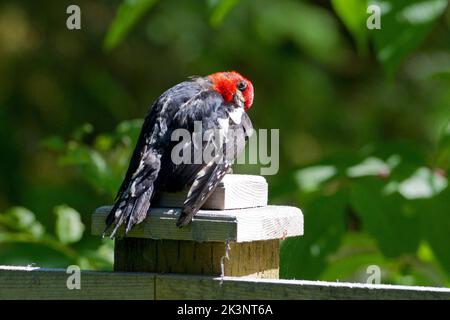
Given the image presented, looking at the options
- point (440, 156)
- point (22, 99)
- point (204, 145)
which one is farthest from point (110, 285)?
point (22, 99)

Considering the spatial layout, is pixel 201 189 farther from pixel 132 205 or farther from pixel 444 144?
pixel 444 144

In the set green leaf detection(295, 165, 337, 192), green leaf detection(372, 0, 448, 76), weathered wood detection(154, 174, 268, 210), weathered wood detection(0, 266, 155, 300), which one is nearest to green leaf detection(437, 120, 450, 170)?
green leaf detection(372, 0, 448, 76)

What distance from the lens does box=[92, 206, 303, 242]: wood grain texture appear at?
1843mm

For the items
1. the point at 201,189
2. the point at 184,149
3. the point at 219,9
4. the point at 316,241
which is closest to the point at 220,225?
the point at 201,189

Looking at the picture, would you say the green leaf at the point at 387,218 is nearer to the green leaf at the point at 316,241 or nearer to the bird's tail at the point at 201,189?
the green leaf at the point at 316,241

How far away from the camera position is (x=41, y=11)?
23.1ft

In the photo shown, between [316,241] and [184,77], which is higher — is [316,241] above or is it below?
below

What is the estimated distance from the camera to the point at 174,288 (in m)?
1.83

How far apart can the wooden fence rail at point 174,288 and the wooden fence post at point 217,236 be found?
59 mm

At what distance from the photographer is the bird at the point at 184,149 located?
1.97 m

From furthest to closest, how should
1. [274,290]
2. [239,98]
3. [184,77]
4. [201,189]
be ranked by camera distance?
[184,77] → [239,98] → [201,189] → [274,290]

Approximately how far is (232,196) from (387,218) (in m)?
0.78

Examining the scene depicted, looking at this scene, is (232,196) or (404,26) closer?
(232,196)
